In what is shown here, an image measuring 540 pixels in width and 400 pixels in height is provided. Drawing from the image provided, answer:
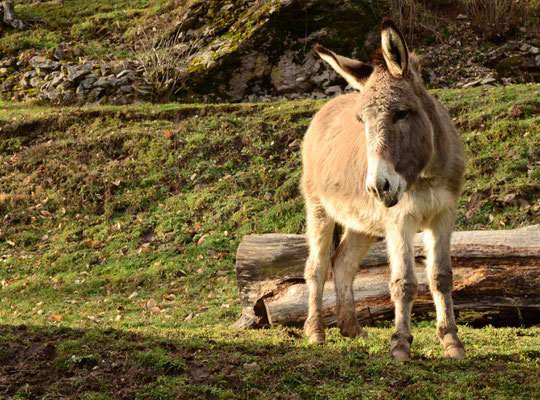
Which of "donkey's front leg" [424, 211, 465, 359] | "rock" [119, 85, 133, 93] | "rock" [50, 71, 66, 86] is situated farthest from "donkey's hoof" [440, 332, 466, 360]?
"rock" [50, 71, 66, 86]

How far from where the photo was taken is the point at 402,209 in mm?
5008

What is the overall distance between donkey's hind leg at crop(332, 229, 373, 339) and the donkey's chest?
75 cm

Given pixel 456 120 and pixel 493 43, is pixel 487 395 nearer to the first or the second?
pixel 456 120

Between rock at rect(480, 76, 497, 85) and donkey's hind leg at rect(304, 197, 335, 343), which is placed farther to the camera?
rock at rect(480, 76, 497, 85)

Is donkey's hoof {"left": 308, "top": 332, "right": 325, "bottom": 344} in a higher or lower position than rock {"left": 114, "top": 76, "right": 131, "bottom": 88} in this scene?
lower

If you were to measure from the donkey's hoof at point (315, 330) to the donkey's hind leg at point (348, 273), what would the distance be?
0.85 feet

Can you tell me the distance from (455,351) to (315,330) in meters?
1.57

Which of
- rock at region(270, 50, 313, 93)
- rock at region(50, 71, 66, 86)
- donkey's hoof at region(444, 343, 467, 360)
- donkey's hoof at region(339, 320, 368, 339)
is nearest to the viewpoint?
donkey's hoof at region(444, 343, 467, 360)

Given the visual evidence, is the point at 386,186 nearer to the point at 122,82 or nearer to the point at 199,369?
the point at 199,369

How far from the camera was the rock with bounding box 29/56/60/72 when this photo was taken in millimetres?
19078

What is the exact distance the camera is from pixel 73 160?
13.7m

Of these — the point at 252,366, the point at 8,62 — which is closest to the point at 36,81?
the point at 8,62

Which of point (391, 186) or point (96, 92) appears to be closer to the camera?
point (391, 186)

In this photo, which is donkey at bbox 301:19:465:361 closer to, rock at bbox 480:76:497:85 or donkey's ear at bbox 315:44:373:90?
donkey's ear at bbox 315:44:373:90
